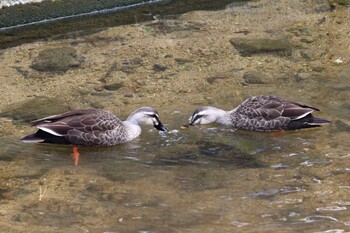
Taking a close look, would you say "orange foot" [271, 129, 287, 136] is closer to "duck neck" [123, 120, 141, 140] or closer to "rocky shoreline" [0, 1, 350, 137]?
"rocky shoreline" [0, 1, 350, 137]

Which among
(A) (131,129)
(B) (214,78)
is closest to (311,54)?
(B) (214,78)

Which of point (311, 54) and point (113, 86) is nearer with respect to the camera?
point (113, 86)

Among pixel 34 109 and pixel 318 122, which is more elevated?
pixel 34 109

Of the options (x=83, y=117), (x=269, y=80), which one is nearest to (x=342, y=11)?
(x=269, y=80)

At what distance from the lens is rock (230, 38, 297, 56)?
10.7 metres

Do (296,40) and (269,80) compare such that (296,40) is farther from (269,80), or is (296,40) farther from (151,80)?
(151,80)

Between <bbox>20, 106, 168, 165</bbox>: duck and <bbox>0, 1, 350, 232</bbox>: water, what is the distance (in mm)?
117

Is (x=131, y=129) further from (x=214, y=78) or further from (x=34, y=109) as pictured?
(x=214, y=78)

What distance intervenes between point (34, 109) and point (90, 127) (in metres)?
1.11

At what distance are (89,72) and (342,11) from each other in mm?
4575

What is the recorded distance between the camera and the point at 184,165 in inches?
298

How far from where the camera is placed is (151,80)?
9836 millimetres

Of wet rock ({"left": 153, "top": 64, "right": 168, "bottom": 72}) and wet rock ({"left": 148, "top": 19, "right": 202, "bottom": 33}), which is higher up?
wet rock ({"left": 148, "top": 19, "right": 202, "bottom": 33})

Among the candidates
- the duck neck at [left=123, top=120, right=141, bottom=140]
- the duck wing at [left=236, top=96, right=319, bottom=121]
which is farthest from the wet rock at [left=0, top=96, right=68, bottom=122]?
the duck wing at [left=236, top=96, right=319, bottom=121]
